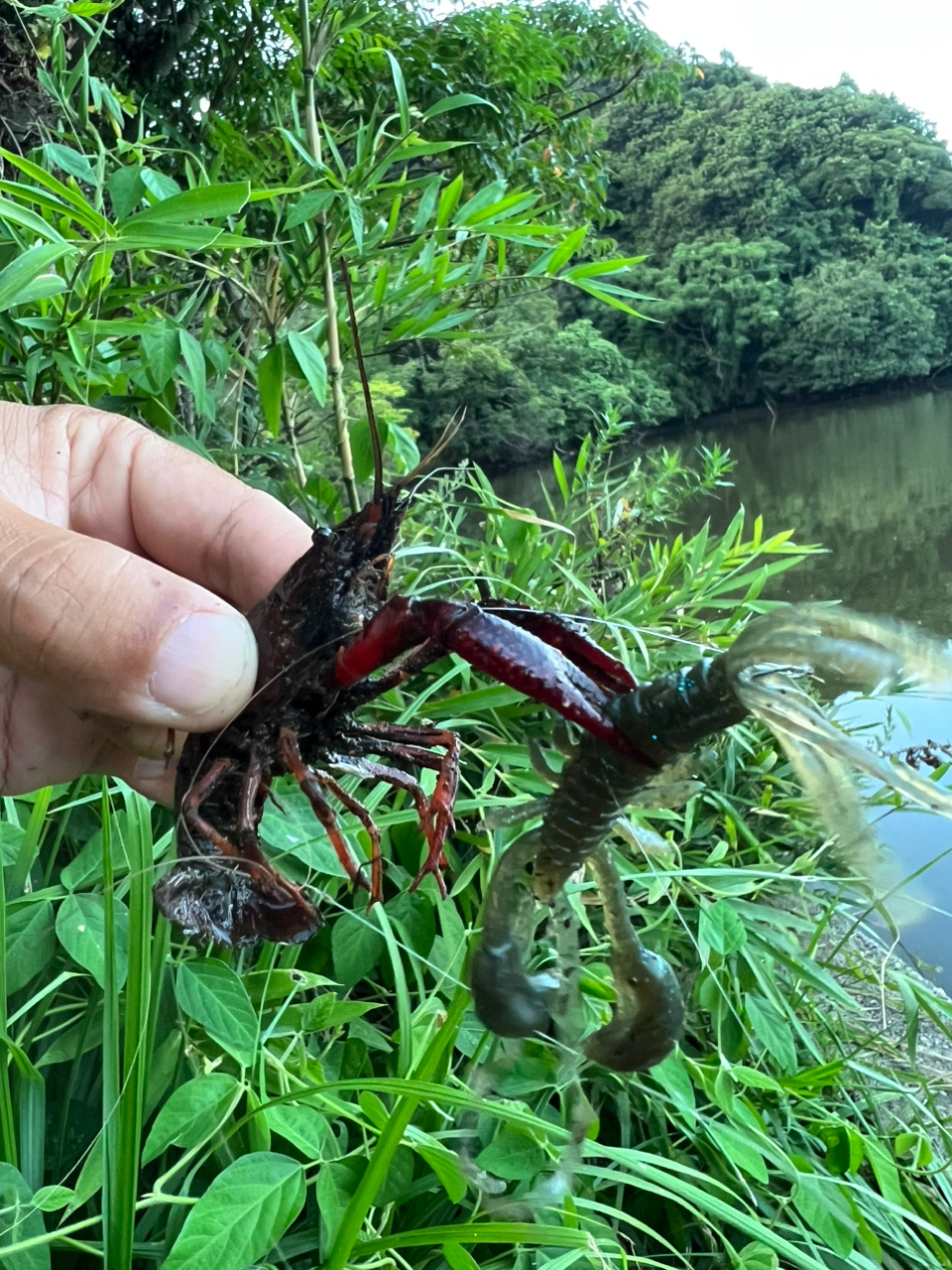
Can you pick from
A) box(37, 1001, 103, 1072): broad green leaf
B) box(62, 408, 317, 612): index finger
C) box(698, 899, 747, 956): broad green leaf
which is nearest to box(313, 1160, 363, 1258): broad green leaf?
box(37, 1001, 103, 1072): broad green leaf

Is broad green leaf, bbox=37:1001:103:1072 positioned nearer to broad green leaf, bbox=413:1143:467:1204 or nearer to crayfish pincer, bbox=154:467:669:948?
crayfish pincer, bbox=154:467:669:948

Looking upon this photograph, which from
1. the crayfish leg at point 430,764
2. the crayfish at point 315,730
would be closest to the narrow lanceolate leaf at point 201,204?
the crayfish at point 315,730

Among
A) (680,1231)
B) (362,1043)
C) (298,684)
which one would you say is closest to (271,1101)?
(362,1043)

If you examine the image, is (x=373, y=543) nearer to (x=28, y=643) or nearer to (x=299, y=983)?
(x=28, y=643)

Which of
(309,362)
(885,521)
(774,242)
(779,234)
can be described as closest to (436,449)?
(309,362)

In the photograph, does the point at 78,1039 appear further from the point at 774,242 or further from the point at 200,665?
the point at 774,242

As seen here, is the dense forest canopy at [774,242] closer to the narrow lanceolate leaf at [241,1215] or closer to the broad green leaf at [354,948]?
the broad green leaf at [354,948]
